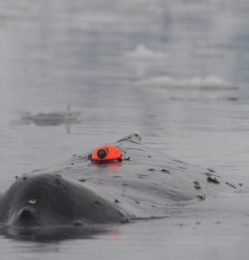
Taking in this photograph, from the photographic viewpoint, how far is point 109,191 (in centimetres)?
1482

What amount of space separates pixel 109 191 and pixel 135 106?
14.9m

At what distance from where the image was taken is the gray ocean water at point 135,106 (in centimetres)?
1266

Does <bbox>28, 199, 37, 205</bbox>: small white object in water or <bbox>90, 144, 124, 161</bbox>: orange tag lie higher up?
<bbox>28, 199, 37, 205</bbox>: small white object in water

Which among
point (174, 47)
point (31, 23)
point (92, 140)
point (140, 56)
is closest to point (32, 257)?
point (92, 140)

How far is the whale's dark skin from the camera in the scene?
12984mm

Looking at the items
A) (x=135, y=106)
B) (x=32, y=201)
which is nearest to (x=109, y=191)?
(x=32, y=201)

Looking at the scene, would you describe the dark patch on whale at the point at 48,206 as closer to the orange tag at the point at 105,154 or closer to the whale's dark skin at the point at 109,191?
the whale's dark skin at the point at 109,191

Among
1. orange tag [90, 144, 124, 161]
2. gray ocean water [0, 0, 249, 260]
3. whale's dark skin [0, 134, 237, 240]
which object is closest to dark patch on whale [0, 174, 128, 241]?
whale's dark skin [0, 134, 237, 240]

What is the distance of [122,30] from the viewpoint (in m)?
67.8

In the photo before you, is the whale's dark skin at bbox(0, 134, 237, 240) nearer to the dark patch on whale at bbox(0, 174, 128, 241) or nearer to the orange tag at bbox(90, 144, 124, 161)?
the dark patch on whale at bbox(0, 174, 128, 241)

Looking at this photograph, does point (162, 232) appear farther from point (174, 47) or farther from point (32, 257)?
point (174, 47)

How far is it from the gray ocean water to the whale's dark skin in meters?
0.42

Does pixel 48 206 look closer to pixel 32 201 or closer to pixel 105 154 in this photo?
pixel 32 201

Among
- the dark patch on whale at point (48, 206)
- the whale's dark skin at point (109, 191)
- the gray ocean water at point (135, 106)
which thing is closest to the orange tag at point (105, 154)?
the whale's dark skin at point (109, 191)
